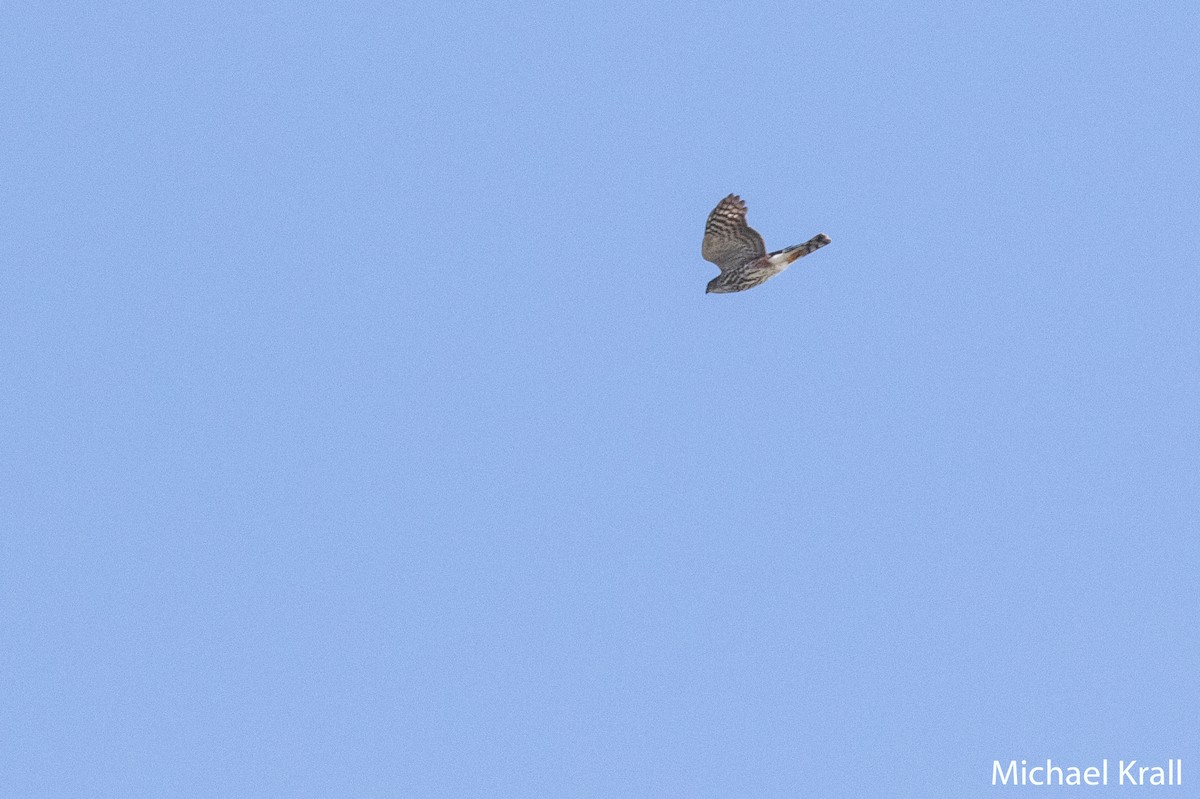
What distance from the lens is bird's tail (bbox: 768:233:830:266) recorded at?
101 feet

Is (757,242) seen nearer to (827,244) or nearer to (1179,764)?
(827,244)

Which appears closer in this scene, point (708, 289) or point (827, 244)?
point (827, 244)

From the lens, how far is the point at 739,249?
31.9 meters

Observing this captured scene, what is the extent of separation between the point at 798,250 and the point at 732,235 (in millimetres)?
1440

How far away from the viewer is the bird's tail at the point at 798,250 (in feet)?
101

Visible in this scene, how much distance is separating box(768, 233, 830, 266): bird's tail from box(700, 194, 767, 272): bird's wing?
1.18 feet

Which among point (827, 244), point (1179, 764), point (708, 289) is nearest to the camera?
point (827, 244)

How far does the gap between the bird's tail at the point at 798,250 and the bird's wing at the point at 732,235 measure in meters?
0.36

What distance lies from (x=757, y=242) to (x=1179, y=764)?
53.3 feet

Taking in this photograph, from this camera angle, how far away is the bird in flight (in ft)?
103

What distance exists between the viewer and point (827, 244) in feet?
101

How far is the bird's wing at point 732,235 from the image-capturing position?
103 feet

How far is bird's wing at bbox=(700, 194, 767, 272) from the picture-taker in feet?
103

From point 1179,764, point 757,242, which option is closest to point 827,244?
point 757,242
